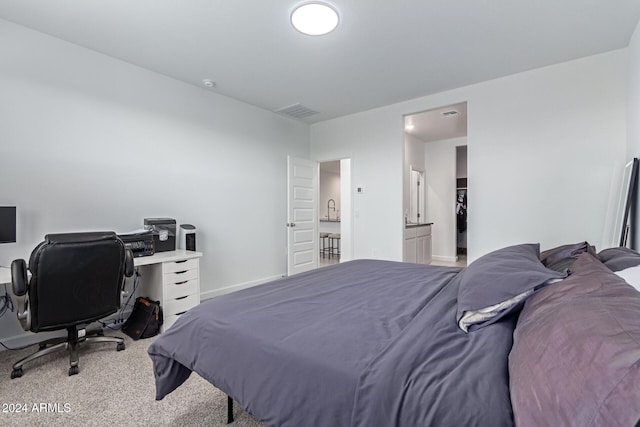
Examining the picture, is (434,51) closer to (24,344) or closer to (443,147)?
(443,147)

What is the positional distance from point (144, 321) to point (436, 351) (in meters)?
2.78

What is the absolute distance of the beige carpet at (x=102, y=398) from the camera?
1658mm

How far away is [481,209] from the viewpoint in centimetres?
376

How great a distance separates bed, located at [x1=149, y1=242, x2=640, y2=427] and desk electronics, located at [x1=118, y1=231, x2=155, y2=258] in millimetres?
1687

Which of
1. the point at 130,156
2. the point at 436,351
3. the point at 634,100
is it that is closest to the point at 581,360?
the point at 436,351

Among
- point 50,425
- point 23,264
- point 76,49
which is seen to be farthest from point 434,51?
point 50,425

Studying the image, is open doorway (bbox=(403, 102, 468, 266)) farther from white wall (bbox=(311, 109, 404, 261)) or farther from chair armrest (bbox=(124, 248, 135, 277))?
chair armrest (bbox=(124, 248, 135, 277))

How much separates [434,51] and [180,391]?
3.58 m

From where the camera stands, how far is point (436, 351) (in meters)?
1.02

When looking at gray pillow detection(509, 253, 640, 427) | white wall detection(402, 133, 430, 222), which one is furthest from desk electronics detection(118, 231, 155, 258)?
white wall detection(402, 133, 430, 222)

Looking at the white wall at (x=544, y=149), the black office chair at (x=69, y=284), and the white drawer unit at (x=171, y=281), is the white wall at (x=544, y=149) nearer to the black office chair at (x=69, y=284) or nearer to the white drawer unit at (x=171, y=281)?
the white drawer unit at (x=171, y=281)

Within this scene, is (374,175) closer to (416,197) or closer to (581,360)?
(416,197)

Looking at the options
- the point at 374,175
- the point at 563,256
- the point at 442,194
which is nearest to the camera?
the point at 563,256

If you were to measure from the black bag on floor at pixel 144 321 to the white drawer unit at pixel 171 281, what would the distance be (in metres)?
0.06
